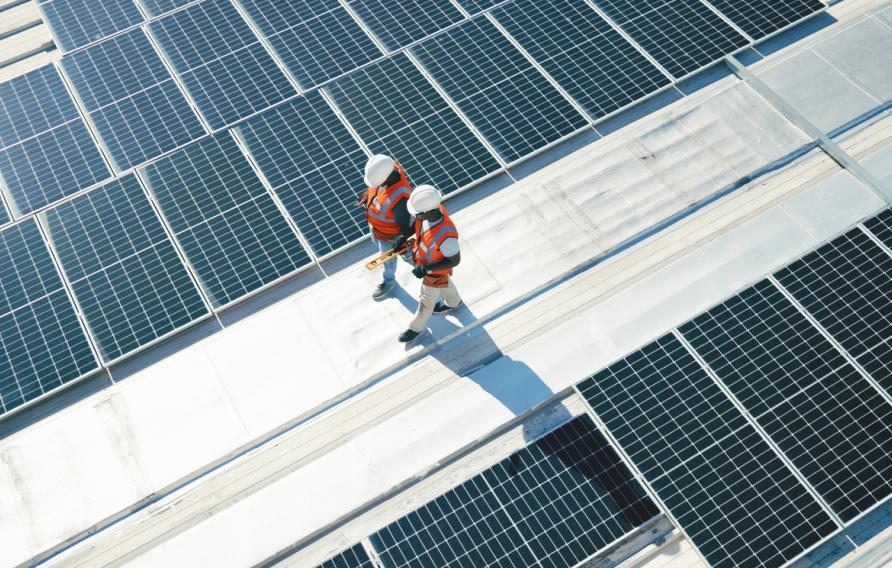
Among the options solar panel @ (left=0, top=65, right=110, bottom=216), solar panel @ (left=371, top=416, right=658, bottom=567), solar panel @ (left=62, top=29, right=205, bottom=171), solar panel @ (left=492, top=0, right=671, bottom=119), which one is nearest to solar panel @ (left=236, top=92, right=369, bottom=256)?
solar panel @ (left=62, top=29, right=205, bottom=171)

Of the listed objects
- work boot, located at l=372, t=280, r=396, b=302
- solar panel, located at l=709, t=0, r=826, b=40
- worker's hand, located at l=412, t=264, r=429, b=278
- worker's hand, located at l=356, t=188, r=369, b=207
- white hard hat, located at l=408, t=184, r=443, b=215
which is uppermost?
white hard hat, located at l=408, t=184, r=443, b=215

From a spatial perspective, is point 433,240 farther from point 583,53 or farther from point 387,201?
point 583,53

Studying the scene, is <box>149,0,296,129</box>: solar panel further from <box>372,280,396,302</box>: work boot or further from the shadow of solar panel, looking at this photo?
the shadow of solar panel

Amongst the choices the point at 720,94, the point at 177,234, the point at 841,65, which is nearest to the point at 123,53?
the point at 177,234

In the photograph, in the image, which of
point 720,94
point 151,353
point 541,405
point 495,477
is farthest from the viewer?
point 720,94

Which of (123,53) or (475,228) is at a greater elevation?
(123,53)

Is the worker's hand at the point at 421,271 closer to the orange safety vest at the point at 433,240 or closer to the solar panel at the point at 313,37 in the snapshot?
the orange safety vest at the point at 433,240

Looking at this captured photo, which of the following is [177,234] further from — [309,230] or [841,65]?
[841,65]
